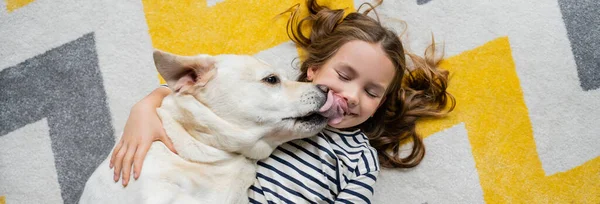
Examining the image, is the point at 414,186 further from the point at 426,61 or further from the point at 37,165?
the point at 37,165

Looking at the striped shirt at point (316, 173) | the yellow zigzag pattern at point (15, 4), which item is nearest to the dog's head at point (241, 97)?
the striped shirt at point (316, 173)

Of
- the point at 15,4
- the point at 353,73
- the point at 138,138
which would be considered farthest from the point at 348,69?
the point at 15,4

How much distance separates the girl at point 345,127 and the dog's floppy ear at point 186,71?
0.54 ft

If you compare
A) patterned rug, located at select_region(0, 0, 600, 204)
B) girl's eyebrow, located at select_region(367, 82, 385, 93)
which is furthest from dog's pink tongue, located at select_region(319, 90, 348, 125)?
patterned rug, located at select_region(0, 0, 600, 204)

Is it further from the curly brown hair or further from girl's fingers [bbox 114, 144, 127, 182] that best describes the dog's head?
the curly brown hair

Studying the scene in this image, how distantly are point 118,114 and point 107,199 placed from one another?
66cm

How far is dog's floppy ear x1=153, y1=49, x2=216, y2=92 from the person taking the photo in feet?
5.30

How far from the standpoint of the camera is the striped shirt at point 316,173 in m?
1.86

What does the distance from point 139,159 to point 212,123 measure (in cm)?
27

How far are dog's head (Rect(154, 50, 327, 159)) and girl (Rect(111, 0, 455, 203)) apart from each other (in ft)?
0.54

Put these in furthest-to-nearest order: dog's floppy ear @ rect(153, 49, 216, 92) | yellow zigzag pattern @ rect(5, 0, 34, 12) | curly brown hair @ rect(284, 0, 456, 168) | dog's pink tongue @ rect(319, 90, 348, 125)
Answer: yellow zigzag pattern @ rect(5, 0, 34, 12), curly brown hair @ rect(284, 0, 456, 168), dog's pink tongue @ rect(319, 90, 348, 125), dog's floppy ear @ rect(153, 49, 216, 92)

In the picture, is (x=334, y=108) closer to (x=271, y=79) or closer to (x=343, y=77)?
(x=343, y=77)

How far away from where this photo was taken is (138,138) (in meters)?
1.76

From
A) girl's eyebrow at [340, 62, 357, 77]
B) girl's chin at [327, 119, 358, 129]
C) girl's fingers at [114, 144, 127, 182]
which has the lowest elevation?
girl's chin at [327, 119, 358, 129]
